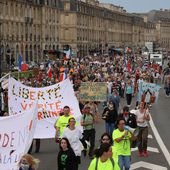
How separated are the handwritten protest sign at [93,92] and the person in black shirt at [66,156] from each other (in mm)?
11618

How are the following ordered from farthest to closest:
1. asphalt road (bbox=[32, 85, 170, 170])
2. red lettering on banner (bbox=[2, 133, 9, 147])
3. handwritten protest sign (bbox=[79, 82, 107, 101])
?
1. handwritten protest sign (bbox=[79, 82, 107, 101])
2. asphalt road (bbox=[32, 85, 170, 170])
3. red lettering on banner (bbox=[2, 133, 9, 147])

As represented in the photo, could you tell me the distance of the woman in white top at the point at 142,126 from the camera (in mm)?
14341

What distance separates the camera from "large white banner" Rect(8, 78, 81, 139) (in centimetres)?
1527

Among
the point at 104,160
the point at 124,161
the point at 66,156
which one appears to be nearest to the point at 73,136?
the point at 124,161

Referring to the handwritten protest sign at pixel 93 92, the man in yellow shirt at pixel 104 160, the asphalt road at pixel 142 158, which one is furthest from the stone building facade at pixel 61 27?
the man in yellow shirt at pixel 104 160

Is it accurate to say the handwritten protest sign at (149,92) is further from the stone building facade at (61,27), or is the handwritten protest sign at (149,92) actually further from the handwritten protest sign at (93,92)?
the stone building facade at (61,27)

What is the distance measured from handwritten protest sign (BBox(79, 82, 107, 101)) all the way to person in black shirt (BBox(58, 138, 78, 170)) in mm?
11618

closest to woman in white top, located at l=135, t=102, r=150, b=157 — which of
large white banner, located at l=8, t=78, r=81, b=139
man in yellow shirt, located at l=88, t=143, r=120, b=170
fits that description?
large white banner, located at l=8, t=78, r=81, b=139

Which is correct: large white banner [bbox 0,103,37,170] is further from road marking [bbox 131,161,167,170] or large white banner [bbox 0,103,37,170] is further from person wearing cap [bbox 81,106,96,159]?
person wearing cap [bbox 81,106,96,159]

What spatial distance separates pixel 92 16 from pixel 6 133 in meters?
113

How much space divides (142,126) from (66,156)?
4876 millimetres

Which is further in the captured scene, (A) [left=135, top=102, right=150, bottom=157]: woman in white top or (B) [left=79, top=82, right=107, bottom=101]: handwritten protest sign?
(B) [left=79, top=82, right=107, bottom=101]: handwritten protest sign

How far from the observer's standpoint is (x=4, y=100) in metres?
21.2

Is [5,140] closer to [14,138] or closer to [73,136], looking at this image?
[14,138]
